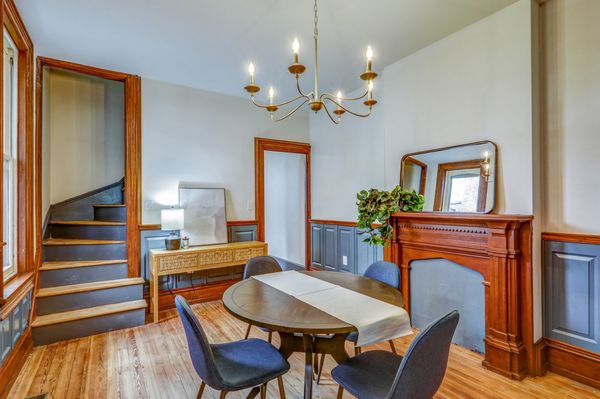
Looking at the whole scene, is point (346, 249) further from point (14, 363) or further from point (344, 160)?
point (14, 363)

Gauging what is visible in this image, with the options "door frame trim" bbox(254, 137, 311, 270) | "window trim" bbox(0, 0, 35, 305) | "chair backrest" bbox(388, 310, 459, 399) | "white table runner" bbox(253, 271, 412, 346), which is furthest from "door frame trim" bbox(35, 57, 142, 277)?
"chair backrest" bbox(388, 310, 459, 399)

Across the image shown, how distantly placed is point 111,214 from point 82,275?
3.26 feet

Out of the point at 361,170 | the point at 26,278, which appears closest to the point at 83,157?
the point at 26,278

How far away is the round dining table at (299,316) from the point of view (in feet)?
4.66

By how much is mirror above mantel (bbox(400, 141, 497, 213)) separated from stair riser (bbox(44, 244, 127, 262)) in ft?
11.0

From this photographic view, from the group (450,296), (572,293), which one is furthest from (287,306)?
(572,293)

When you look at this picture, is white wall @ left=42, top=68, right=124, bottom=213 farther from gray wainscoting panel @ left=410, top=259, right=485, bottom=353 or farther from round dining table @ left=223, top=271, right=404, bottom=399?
gray wainscoting panel @ left=410, top=259, right=485, bottom=353

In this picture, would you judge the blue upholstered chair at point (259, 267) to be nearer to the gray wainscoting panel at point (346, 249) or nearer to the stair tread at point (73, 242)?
the gray wainscoting panel at point (346, 249)

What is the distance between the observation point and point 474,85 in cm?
263

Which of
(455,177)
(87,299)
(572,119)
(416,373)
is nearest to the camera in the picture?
(416,373)

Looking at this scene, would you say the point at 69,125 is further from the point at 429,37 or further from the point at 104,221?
the point at 429,37

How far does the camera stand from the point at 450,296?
2.74 m

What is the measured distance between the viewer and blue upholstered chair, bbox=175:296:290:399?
1399 millimetres

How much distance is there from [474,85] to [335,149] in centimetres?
214
